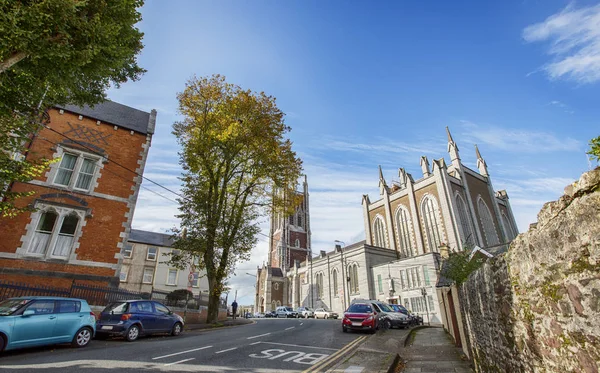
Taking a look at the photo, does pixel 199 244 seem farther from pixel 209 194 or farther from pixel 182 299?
pixel 182 299

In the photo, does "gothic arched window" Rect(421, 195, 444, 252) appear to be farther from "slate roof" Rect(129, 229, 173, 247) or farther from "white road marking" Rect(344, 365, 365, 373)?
"white road marking" Rect(344, 365, 365, 373)

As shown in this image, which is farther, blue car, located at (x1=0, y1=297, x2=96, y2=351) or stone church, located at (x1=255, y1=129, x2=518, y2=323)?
stone church, located at (x1=255, y1=129, x2=518, y2=323)

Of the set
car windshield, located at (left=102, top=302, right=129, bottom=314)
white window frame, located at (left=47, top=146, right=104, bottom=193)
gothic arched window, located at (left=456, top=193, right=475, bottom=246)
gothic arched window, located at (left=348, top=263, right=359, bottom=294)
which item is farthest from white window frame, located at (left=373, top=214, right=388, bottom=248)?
car windshield, located at (left=102, top=302, right=129, bottom=314)

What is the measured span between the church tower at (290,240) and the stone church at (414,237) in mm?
9492

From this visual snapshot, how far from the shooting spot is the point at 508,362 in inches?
165

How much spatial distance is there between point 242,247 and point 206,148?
7251mm

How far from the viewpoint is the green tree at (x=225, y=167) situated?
733 inches

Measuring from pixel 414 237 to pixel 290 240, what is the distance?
32.9 m

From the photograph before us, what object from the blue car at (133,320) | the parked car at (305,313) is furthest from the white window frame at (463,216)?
the blue car at (133,320)

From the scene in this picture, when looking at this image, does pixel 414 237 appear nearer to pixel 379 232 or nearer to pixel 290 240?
pixel 379 232

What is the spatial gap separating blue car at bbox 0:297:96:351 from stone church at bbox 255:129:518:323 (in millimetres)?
32806

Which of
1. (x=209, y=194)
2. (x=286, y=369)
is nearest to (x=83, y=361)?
(x=286, y=369)

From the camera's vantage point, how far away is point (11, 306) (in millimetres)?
8086

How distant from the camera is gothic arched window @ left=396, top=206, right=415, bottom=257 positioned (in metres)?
44.7
